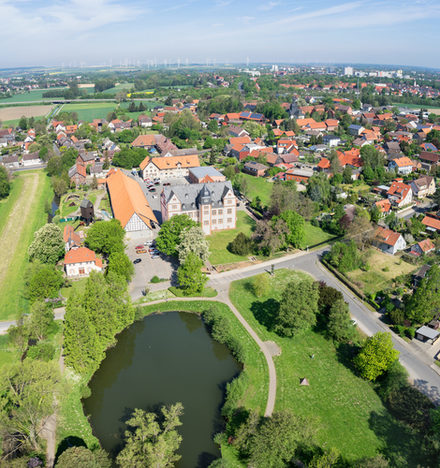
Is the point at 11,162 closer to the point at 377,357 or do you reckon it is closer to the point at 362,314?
the point at 362,314

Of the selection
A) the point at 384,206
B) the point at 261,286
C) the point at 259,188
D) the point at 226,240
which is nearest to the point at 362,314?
the point at 261,286

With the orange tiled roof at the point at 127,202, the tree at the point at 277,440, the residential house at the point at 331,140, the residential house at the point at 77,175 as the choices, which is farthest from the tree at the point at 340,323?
the residential house at the point at 331,140

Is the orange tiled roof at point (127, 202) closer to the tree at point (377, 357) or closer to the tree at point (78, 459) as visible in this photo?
the tree at point (78, 459)

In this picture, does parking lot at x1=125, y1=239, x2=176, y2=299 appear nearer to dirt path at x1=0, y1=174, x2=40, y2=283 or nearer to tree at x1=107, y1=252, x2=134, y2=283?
tree at x1=107, y1=252, x2=134, y2=283

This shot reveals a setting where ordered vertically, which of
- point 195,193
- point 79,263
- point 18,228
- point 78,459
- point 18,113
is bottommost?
point 18,228

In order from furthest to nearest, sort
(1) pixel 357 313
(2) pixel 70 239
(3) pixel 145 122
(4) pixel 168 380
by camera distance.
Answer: (3) pixel 145 122 < (2) pixel 70 239 < (1) pixel 357 313 < (4) pixel 168 380

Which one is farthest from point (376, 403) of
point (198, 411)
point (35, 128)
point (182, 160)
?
point (35, 128)
